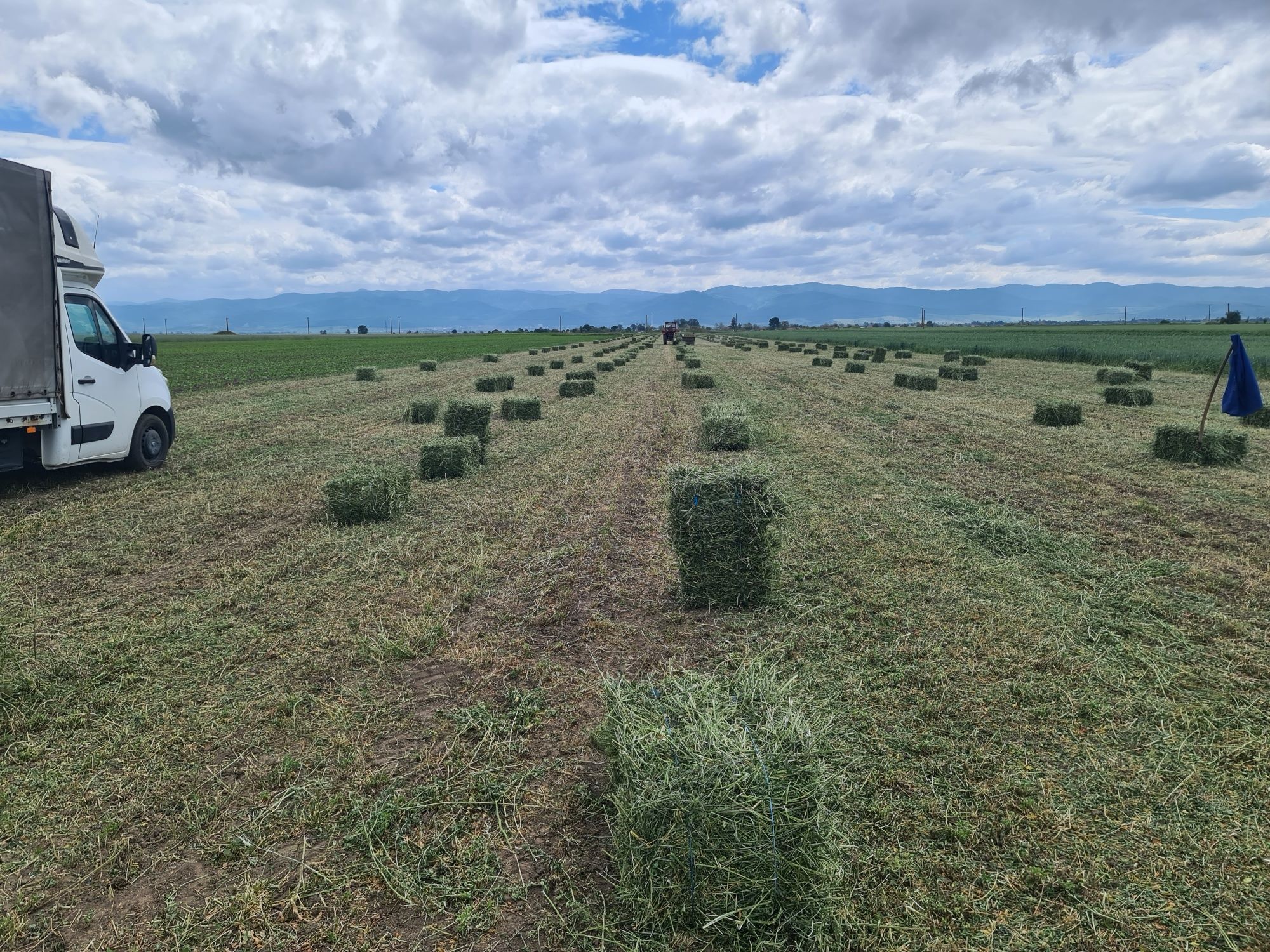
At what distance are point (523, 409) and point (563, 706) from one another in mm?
15077

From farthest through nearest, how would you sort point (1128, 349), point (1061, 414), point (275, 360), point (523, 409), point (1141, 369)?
point (275, 360) < point (1128, 349) < point (1141, 369) < point (523, 409) < point (1061, 414)

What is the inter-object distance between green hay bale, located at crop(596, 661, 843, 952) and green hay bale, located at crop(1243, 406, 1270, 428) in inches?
758

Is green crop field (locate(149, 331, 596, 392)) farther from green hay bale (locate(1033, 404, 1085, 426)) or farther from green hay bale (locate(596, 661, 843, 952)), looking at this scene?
green hay bale (locate(596, 661, 843, 952))

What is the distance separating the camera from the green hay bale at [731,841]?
3.31 m

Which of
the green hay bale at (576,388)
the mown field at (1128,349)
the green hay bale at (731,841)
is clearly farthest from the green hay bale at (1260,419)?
the green hay bale at (731,841)

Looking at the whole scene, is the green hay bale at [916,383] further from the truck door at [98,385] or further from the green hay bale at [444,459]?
the truck door at [98,385]

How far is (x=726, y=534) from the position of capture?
6984mm

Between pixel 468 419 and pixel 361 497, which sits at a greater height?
pixel 468 419

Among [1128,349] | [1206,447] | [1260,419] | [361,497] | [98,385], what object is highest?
[1128,349]

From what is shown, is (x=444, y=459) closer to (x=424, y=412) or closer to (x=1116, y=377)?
(x=424, y=412)

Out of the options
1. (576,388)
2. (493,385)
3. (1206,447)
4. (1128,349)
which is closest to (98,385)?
(576,388)

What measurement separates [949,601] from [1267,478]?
29.0ft

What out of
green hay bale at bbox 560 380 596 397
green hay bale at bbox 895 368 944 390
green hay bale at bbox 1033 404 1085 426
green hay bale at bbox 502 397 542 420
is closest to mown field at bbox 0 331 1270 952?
green hay bale at bbox 1033 404 1085 426

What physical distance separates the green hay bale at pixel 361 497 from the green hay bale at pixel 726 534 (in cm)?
498
